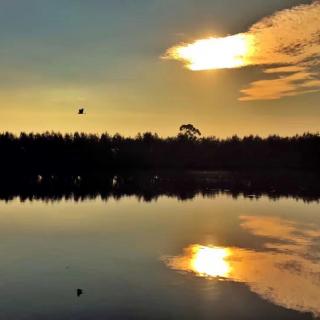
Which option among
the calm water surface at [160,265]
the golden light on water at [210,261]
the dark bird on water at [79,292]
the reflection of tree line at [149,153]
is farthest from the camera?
the reflection of tree line at [149,153]

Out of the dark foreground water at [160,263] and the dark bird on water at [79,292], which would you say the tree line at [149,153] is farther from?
the dark bird on water at [79,292]

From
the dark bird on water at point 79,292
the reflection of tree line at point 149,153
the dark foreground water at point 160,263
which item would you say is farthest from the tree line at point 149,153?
the dark bird on water at point 79,292

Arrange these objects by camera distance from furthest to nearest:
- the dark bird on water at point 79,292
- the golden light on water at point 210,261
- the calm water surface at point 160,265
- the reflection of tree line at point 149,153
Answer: the reflection of tree line at point 149,153 < the golden light on water at point 210,261 < the dark bird on water at point 79,292 < the calm water surface at point 160,265

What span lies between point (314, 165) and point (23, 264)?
308 feet

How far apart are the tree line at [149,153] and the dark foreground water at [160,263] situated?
68.0 meters

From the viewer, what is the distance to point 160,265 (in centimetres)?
1817

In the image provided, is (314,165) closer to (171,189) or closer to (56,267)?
(171,189)

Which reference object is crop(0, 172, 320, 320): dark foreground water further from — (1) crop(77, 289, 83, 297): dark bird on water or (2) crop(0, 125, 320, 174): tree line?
(2) crop(0, 125, 320, 174): tree line

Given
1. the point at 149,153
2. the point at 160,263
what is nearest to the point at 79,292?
the point at 160,263

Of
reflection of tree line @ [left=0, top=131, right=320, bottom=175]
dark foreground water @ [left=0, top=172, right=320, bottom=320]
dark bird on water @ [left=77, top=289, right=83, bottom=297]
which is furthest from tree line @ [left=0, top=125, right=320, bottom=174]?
dark bird on water @ [left=77, top=289, right=83, bottom=297]

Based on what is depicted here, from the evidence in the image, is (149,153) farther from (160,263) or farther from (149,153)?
(160,263)

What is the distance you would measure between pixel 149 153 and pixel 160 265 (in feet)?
318

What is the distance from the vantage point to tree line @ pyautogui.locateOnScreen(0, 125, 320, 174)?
103 m

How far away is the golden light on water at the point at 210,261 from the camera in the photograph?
55.7 feet
